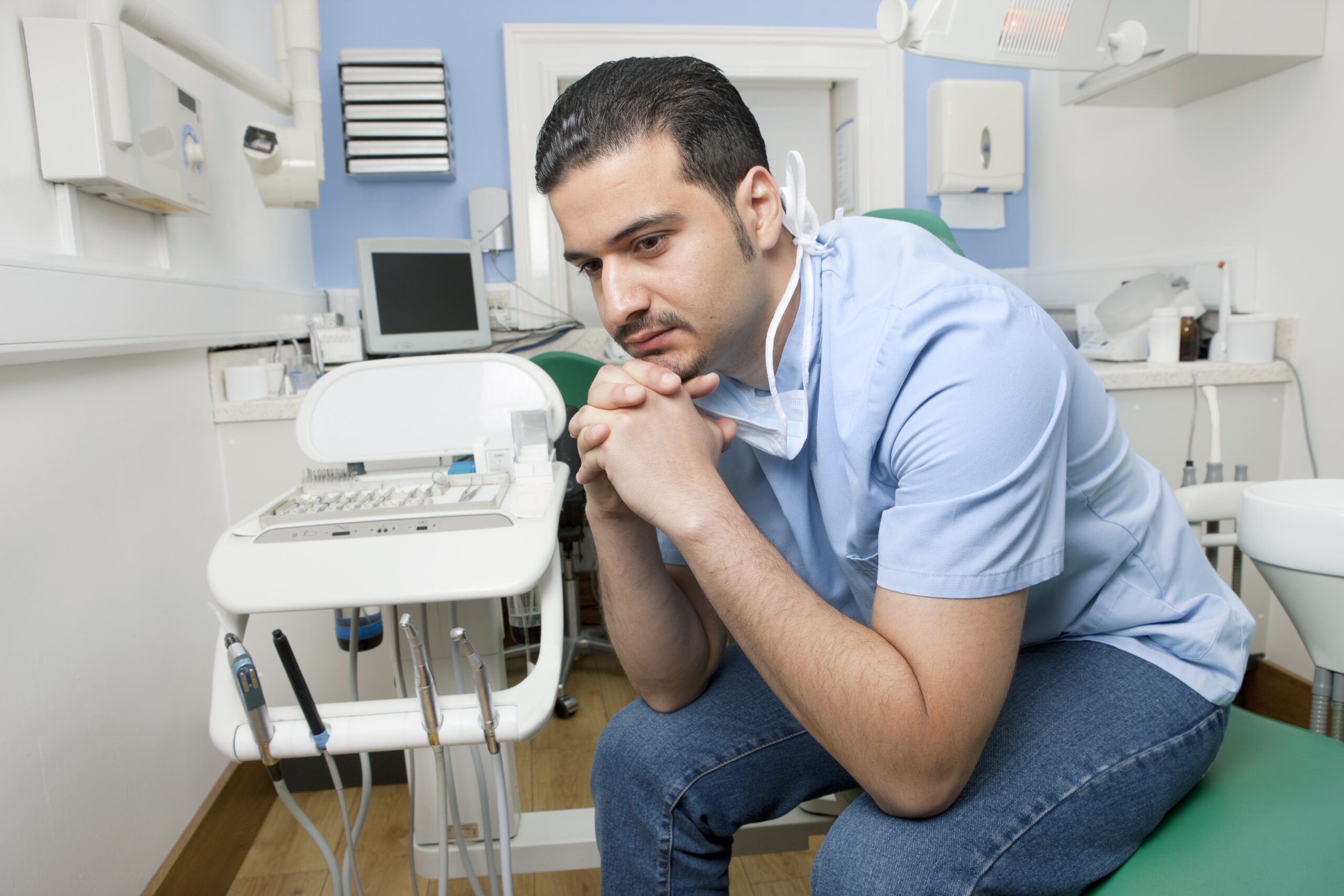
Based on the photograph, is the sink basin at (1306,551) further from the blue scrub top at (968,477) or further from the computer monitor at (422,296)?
the computer monitor at (422,296)

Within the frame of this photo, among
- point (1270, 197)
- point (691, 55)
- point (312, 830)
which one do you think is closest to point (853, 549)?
point (312, 830)

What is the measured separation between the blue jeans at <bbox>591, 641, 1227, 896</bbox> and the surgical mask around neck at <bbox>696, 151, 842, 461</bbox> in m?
0.29

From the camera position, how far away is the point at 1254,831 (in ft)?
2.33

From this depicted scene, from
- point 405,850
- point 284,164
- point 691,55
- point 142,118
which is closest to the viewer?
point 142,118

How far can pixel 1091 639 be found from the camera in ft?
2.86

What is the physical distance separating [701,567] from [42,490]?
38.9 inches

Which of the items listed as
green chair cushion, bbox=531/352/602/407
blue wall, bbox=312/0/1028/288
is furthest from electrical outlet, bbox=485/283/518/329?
green chair cushion, bbox=531/352/602/407

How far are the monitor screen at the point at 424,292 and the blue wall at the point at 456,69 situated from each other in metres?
0.36

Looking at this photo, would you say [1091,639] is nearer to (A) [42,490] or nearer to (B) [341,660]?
(A) [42,490]

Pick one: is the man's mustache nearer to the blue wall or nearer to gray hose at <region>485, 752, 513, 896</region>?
gray hose at <region>485, 752, 513, 896</region>

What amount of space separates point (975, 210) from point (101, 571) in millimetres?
2699

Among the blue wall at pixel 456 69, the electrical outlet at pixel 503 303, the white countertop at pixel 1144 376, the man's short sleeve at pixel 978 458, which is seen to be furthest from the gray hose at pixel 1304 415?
the electrical outlet at pixel 503 303

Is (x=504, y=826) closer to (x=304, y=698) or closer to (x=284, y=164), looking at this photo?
(x=304, y=698)

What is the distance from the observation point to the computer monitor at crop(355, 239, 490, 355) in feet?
7.68
